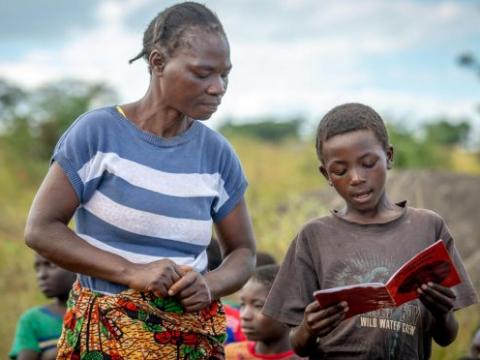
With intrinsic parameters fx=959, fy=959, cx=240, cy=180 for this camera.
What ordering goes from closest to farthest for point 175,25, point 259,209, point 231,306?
point 175,25, point 231,306, point 259,209

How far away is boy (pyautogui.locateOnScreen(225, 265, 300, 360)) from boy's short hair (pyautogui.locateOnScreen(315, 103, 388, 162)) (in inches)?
52.7

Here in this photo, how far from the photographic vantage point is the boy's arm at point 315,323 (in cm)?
331

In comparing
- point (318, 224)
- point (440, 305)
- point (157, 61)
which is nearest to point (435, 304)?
point (440, 305)

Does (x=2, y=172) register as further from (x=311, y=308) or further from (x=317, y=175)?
(x=311, y=308)

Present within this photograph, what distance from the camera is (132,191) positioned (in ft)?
11.0

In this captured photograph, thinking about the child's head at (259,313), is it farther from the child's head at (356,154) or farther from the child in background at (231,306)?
the child's head at (356,154)

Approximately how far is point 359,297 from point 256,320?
1660mm

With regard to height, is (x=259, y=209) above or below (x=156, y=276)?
above

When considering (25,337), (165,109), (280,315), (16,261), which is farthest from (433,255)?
(16,261)

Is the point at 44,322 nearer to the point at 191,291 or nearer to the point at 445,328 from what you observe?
the point at 191,291

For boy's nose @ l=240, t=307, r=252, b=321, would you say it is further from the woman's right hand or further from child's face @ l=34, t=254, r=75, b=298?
the woman's right hand

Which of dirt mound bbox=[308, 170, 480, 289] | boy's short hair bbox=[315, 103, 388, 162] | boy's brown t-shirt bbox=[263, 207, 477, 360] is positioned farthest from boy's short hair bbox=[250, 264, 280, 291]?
dirt mound bbox=[308, 170, 480, 289]

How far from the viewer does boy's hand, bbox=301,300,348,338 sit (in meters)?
3.30

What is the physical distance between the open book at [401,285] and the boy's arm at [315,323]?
1.2 inches
